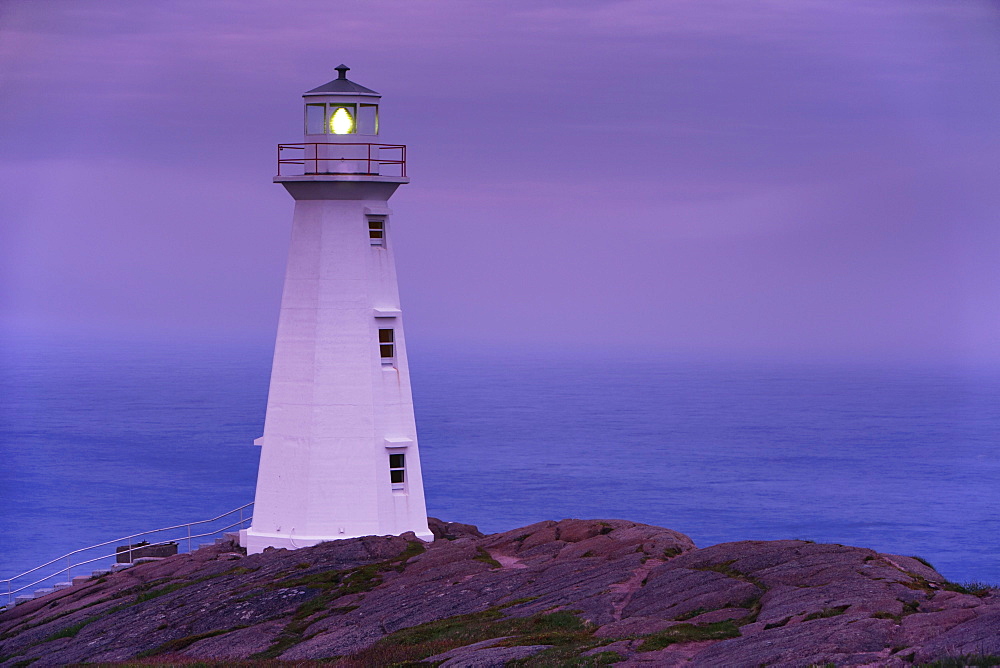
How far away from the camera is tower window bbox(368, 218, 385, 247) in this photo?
3106cm

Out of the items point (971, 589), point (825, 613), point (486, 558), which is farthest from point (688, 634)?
point (486, 558)

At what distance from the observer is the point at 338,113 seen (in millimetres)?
31516

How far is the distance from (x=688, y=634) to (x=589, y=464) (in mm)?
103311

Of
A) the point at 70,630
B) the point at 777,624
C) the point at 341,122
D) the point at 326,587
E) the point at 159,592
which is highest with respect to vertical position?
the point at 341,122

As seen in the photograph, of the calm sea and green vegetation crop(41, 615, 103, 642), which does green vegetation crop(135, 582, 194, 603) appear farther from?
the calm sea

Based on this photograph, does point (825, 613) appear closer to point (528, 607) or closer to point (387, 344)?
point (528, 607)

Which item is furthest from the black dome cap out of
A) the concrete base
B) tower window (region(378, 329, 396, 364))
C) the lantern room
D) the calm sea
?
the calm sea

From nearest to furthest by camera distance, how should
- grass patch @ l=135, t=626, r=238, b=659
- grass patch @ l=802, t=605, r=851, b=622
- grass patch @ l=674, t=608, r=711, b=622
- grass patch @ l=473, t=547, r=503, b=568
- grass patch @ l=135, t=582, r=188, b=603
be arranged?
grass patch @ l=802, t=605, r=851, b=622 < grass patch @ l=674, t=608, r=711, b=622 < grass patch @ l=135, t=626, r=238, b=659 < grass patch @ l=473, t=547, r=503, b=568 < grass patch @ l=135, t=582, r=188, b=603

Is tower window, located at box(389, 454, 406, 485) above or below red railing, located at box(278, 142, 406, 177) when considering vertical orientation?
below

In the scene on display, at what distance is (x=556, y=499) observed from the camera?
99750 millimetres

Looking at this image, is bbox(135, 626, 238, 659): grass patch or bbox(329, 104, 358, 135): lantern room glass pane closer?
bbox(135, 626, 238, 659): grass patch

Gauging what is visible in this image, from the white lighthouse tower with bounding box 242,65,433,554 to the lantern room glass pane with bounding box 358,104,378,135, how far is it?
27 centimetres

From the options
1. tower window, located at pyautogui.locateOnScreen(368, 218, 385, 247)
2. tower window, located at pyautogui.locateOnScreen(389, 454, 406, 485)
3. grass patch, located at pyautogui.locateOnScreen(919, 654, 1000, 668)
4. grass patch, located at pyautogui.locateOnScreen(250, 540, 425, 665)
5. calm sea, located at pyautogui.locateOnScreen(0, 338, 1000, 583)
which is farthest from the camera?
calm sea, located at pyautogui.locateOnScreen(0, 338, 1000, 583)

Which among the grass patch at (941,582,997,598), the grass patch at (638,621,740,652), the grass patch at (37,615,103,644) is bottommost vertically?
the grass patch at (638,621,740,652)
